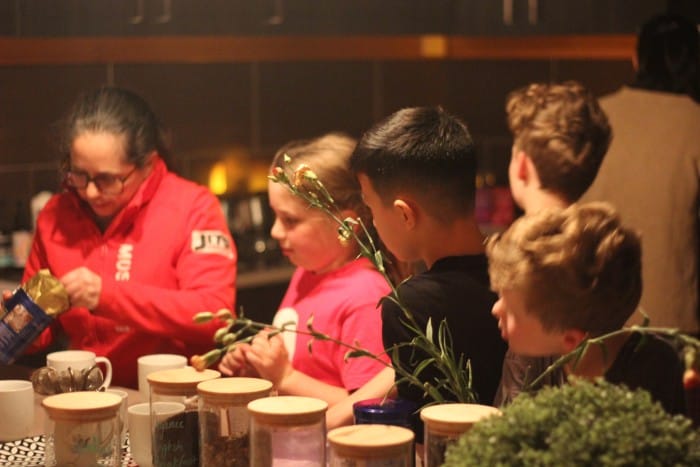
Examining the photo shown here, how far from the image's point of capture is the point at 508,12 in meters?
4.82

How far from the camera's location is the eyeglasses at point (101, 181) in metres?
2.63

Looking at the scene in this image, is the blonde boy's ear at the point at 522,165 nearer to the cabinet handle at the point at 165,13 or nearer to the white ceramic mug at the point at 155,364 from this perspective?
the white ceramic mug at the point at 155,364

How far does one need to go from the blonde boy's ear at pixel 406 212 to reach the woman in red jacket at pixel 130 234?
845 mm

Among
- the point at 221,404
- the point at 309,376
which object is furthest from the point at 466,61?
the point at 221,404

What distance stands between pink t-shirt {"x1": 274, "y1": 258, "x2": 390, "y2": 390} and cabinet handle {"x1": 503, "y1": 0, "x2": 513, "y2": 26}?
8.84ft

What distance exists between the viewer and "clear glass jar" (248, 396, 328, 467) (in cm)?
145

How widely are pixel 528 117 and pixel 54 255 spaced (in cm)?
114

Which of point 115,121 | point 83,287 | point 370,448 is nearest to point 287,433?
point 370,448

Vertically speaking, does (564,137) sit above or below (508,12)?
below

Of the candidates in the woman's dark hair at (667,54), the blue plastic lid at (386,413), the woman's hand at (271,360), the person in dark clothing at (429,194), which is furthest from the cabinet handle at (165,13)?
the blue plastic lid at (386,413)

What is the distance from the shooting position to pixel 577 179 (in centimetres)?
275

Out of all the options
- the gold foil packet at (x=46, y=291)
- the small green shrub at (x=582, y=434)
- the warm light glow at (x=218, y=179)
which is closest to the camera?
the small green shrub at (x=582, y=434)

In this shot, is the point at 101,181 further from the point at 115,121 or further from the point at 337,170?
the point at 337,170

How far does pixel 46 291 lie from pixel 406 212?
0.80m
